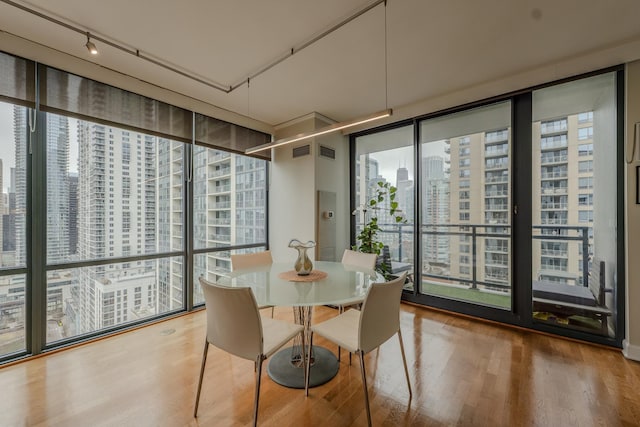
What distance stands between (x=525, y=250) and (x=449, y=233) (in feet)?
2.71

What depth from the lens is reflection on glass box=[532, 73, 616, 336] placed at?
2.70 metres

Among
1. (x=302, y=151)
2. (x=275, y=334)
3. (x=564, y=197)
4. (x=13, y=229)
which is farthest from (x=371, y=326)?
(x=13, y=229)

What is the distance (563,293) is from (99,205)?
512 cm

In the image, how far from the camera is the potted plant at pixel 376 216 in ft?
13.0

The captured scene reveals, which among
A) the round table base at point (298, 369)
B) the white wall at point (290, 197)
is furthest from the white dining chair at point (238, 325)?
the white wall at point (290, 197)

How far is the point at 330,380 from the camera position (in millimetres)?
2090

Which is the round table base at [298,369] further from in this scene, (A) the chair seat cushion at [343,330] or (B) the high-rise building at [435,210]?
(B) the high-rise building at [435,210]

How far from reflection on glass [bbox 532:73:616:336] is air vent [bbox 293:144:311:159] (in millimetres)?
2732

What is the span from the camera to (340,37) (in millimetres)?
2289

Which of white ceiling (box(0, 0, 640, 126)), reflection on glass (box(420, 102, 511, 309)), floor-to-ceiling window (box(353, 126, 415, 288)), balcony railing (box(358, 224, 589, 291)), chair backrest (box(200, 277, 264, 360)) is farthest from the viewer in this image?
floor-to-ceiling window (box(353, 126, 415, 288))

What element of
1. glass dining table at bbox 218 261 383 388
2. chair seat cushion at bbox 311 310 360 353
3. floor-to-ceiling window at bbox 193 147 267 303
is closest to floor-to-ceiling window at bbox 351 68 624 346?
glass dining table at bbox 218 261 383 388

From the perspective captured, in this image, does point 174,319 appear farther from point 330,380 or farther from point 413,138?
point 413,138

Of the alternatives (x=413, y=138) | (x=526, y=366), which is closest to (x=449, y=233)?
(x=413, y=138)

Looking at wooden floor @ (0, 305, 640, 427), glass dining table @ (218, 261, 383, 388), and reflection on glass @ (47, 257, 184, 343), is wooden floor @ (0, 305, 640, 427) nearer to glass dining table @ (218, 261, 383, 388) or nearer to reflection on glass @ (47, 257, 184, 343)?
glass dining table @ (218, 261, 383, 388)
